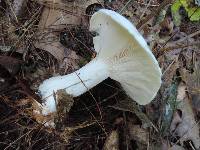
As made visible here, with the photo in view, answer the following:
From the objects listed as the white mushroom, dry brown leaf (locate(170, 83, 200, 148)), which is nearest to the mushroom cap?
the white mushroom

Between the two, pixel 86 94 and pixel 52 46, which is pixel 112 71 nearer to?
pixel 86 94

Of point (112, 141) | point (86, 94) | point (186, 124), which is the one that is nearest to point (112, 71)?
point (86, 94)

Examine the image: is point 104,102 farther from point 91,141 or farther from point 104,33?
point 104,33

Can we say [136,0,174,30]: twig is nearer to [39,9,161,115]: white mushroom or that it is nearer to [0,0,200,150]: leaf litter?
[0,0,200,150]: leaf litter

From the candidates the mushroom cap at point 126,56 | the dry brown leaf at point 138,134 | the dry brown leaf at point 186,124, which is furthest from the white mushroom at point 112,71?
the dry brown leaf at point 186,124

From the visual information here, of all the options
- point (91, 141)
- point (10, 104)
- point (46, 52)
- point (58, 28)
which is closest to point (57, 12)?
point (58, 28)

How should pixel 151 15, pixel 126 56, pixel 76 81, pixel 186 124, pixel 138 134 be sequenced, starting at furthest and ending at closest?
1. pixel 151 15
2. pixel 186 124
3. pixel 138 134
4. pixel 76 81
5. pixel 126 56
